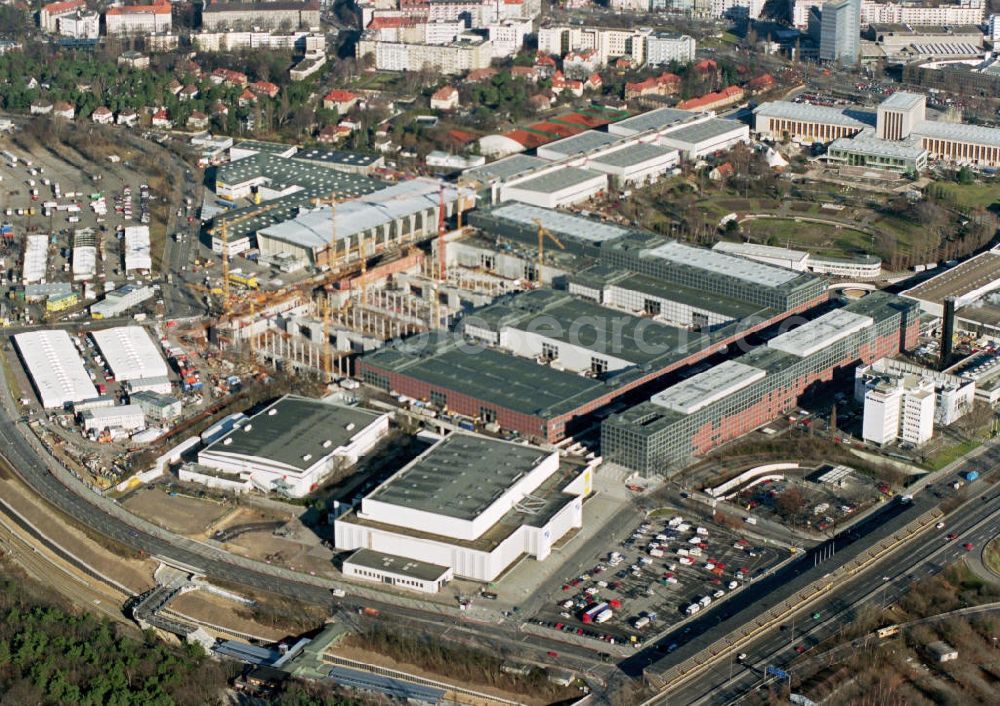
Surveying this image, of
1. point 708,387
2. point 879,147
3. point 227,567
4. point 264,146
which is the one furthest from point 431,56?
point 227,567

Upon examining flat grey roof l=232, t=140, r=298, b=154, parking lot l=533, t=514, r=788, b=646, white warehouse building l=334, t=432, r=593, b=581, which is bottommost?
parking lot l=533, t=514, r=788, b=646

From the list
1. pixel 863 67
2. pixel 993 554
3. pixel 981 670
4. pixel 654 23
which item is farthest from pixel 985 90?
pixel 981 670

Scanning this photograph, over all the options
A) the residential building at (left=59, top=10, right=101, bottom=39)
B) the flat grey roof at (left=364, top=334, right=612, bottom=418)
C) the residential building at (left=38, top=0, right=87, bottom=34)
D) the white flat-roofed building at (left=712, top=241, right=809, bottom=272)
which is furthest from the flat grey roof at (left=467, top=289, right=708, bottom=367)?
the residential building at (left=38, top=0, right=87, bottom=34)

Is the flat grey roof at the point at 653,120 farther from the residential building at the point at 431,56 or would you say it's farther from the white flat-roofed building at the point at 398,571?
the white flat-roofed building at the point at 398,571

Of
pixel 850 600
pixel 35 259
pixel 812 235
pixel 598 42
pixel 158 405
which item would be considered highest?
pixel 598 42

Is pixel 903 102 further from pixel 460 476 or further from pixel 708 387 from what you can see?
pixel 460 476

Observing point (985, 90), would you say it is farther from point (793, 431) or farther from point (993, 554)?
point (993, 554)

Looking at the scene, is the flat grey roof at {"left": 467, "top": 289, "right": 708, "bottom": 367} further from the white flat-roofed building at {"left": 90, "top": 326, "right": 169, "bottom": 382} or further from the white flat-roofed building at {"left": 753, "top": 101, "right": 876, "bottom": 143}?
the white flat-roofed building at {"left": 753, "top": 101, "right": 876, "bottom": 143}
